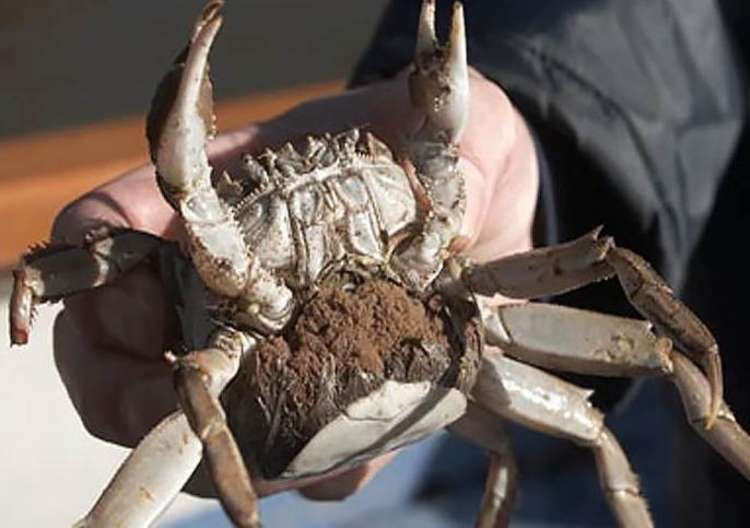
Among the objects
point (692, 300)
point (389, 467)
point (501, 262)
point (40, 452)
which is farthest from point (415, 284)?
point (389, 467)

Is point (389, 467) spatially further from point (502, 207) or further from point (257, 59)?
point (502, 207)

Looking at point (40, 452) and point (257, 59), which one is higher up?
point (257, 59)

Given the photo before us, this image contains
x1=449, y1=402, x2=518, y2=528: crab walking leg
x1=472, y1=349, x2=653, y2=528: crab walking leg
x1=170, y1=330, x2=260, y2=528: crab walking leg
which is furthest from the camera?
x1=449, y1=402, x2=518, y2=528: crab walking leg

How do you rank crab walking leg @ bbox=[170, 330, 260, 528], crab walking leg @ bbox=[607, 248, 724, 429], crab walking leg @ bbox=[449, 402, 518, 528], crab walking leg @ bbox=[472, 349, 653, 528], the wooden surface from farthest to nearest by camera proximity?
Answer: the wooden surface, crab walking leg @ bbox=[449, 402, 518, 528], crab walking leg @ bbox=[472, 349, 653, 528], crab walking leg @ bbox=[607, 248, 724, 429], crab walking leg @ bbox=[170, 330, 260, 528]

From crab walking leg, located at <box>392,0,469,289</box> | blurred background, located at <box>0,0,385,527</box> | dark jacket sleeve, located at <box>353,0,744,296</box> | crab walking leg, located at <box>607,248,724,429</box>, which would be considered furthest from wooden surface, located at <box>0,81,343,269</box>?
crab walking leg, located at <box>607,248,724,429</box>

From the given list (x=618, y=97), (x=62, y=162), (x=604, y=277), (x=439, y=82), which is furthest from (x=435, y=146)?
(x=62, y=162)

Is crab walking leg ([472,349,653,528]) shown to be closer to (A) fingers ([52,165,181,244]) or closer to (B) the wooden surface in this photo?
(A) fingers ([52,165,181,244])
